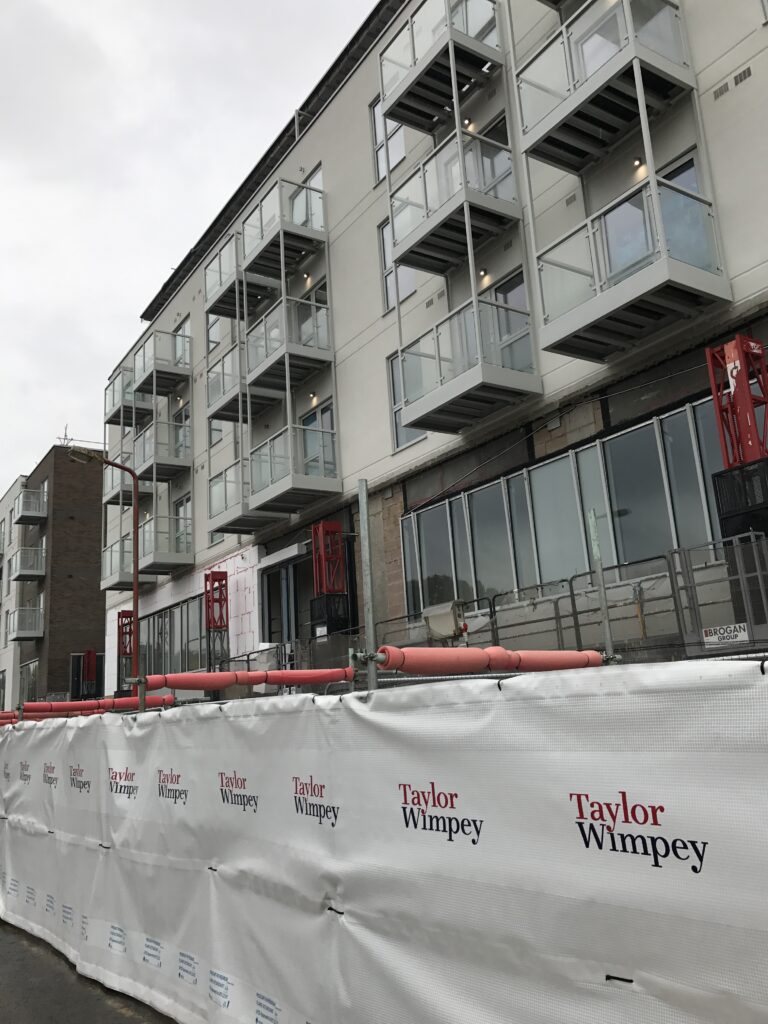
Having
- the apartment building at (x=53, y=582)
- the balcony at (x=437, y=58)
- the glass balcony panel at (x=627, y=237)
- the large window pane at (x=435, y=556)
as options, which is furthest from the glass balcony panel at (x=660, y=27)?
the apartment building at (x=53, y=582)

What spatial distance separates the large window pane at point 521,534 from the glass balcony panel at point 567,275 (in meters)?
3.79

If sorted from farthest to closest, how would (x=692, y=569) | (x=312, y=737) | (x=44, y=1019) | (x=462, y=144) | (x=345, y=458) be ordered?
(x=345, y=458)
(x=462, y=144)
(x=692, y=569)
(x=44, y=1019)
(x=312, y=737)

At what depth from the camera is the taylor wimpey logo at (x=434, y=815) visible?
3.62 metres

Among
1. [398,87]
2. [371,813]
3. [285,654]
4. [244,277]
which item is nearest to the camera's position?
[371,813]

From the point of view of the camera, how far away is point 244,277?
2462 centimetres

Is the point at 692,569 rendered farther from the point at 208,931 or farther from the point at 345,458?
the point at 345,458

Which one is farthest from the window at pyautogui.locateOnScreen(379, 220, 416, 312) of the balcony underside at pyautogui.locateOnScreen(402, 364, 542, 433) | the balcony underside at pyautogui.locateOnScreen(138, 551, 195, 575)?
the balcony underside at pyautogui.locateOnScreen(138, 551, 195, 575)

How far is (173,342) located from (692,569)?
85.0 feet

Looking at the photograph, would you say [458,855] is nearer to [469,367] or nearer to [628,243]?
[628,243]

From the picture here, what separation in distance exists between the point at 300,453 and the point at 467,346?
23.9 feet

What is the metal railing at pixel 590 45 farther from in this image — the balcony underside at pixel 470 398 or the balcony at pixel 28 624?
the balcony at pixel 28 624

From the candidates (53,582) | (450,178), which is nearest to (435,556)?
(450,178)

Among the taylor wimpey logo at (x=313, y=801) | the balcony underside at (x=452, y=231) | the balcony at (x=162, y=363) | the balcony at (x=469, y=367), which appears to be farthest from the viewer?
the balcony at (x=162, y=363)

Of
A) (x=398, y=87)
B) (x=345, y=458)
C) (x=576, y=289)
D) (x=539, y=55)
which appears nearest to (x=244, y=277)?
(x=345, y=458)
